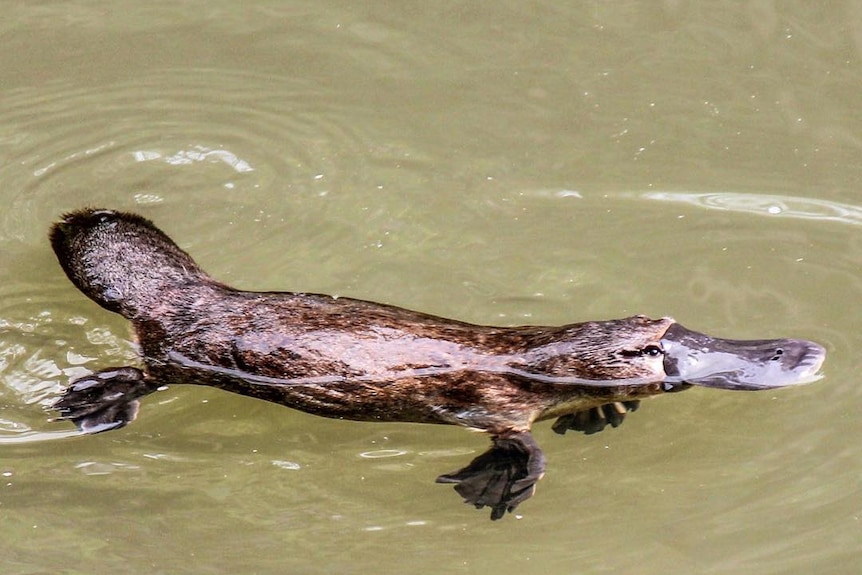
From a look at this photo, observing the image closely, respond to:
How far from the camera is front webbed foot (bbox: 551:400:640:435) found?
461 cm

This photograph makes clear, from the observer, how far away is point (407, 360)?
403 centimetres

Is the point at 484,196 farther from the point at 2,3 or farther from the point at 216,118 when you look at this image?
the point at 2,3

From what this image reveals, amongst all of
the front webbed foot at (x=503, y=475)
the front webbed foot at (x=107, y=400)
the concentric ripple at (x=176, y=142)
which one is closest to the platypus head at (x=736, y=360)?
the front webbed foot at (x=503, y=475)

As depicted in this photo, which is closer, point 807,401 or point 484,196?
point 807,401

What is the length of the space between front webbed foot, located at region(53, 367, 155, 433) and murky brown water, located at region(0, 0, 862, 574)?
0.11m

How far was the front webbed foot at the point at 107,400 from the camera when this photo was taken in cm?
445

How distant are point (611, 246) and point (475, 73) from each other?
1223 mm

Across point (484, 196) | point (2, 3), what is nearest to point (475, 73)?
point (484, 196)

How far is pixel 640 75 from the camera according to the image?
5.63m

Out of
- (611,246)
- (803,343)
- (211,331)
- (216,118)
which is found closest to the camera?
(211,331)

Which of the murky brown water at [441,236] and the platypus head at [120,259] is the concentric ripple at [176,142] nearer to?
the murky brown water at [441,236]

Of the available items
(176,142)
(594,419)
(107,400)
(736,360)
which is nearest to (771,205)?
(736,360)

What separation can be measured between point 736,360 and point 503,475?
102 centimetres

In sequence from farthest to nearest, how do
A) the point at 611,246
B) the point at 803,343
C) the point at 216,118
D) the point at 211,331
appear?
the point at 216,118
the point at 611,246
the point at 803,343
the point at 211,331
